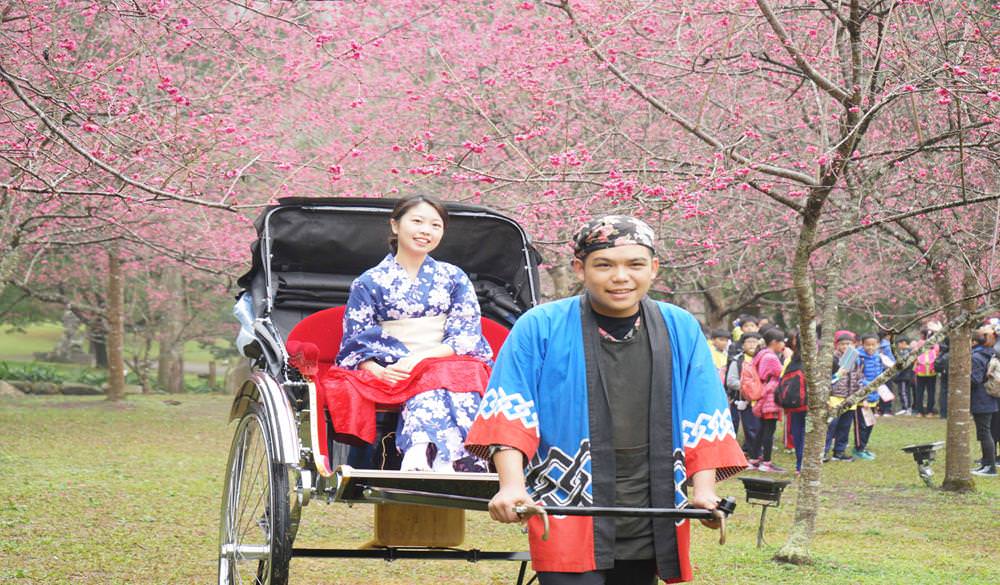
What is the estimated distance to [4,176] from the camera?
1128 centimetres

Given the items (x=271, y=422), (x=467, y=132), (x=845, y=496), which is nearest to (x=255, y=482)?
(x=271, y=422)

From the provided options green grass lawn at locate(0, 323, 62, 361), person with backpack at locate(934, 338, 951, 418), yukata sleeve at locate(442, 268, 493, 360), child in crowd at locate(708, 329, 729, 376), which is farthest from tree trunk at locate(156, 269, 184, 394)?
yukata sleeve at locate(442, 268, 493, 360)

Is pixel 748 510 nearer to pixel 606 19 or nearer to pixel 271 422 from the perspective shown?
pixel 606 19

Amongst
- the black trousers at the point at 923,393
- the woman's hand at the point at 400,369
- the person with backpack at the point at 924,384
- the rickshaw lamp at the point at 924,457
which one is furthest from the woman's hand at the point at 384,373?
the black trousers at the point at 923,393

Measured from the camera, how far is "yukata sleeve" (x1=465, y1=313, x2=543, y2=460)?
2.97m

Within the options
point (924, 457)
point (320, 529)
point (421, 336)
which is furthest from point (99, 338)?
point (421, 336)

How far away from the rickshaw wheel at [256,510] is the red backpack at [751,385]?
7.91m

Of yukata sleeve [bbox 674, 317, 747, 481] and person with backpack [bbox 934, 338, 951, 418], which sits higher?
person with backpack [bbox 934, 338, 951, 418]

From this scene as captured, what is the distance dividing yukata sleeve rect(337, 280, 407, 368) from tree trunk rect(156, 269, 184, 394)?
18.7 m

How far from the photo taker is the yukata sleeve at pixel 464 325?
5000 mm

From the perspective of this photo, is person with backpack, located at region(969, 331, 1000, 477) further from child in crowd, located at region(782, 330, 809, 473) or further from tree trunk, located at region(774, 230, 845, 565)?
tree trunk, located at region(774, 230, 845, 565)

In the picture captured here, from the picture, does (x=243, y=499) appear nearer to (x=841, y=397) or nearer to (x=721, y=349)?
(x=841, y=397)

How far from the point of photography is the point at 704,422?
307 cm

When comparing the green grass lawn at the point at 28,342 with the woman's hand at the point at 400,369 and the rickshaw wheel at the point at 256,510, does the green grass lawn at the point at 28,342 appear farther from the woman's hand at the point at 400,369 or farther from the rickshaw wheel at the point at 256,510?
the woman's hand at the point at 400,369
